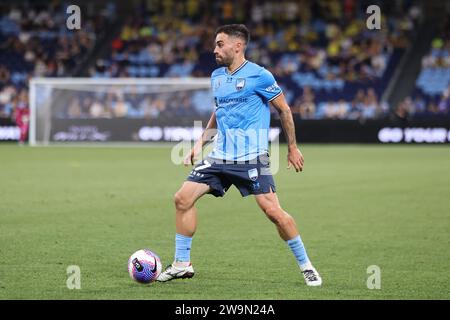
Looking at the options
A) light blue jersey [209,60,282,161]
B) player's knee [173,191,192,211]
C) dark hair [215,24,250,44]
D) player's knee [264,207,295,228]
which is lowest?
player's knee [264,207,295,228]

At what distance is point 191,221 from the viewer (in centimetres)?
823

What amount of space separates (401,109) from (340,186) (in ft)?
46.6

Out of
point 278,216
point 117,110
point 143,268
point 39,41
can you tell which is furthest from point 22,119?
point 278,216

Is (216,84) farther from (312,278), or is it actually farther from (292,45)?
(292,45)

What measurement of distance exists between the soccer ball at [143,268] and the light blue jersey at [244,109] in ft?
3.42

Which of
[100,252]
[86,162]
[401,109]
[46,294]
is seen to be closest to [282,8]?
[401,109]

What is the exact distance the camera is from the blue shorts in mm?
8102

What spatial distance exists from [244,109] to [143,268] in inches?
62.5

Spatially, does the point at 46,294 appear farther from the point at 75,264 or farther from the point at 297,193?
the point at 297,193

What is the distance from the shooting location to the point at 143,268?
26.5ft

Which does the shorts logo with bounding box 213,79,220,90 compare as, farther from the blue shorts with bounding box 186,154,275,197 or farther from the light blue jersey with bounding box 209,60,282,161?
the blue shorts with bounding box 186,154,275,197

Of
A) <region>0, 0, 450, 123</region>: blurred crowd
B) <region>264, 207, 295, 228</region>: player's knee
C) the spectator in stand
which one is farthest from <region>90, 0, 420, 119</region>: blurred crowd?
<region>264, 207, 295, 228</region>: player's knee

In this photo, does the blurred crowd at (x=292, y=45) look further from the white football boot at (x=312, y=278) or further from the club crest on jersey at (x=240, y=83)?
the white football boot at (x=312, y=278)

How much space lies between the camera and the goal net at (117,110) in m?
31.8
